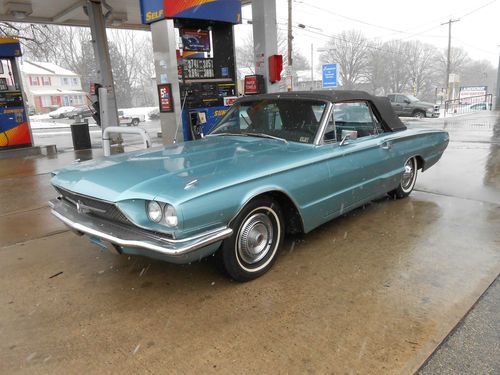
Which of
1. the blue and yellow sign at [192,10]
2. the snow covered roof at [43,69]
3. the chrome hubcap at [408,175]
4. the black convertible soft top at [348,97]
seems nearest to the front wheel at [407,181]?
the chrome hubcap at [408,175]

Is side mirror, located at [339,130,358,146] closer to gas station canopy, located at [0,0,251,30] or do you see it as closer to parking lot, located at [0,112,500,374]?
parking lot, located at [0,112,500,374]

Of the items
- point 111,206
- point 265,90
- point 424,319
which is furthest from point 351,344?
point 265,90

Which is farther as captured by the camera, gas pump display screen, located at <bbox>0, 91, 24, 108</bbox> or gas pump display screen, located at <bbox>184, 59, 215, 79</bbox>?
gas pump display screen, located at <bbox>0, 91, 24, 108</bbox>

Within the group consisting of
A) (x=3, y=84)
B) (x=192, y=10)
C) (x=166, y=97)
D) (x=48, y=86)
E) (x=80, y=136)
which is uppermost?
(x=48, y=86)

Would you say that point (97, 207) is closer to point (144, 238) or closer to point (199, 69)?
point (144, 238)

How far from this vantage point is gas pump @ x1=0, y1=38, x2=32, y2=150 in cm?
1046

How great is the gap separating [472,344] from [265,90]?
23.3ft

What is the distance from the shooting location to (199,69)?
25.1ft

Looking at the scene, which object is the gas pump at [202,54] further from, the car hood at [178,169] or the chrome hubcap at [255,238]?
the chrome hubcap at [255,238]

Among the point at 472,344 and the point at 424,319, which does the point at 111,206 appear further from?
the point at 472,344

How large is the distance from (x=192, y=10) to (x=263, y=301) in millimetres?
5629

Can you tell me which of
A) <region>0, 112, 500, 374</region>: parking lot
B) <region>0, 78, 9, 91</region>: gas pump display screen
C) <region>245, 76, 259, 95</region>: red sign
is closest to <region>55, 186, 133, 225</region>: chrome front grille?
<region>0, 112, 500, 374</region>: parking lot

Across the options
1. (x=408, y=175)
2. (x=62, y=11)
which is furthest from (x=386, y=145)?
(x=62, y=11)

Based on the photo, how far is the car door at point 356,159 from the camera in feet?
12.7
